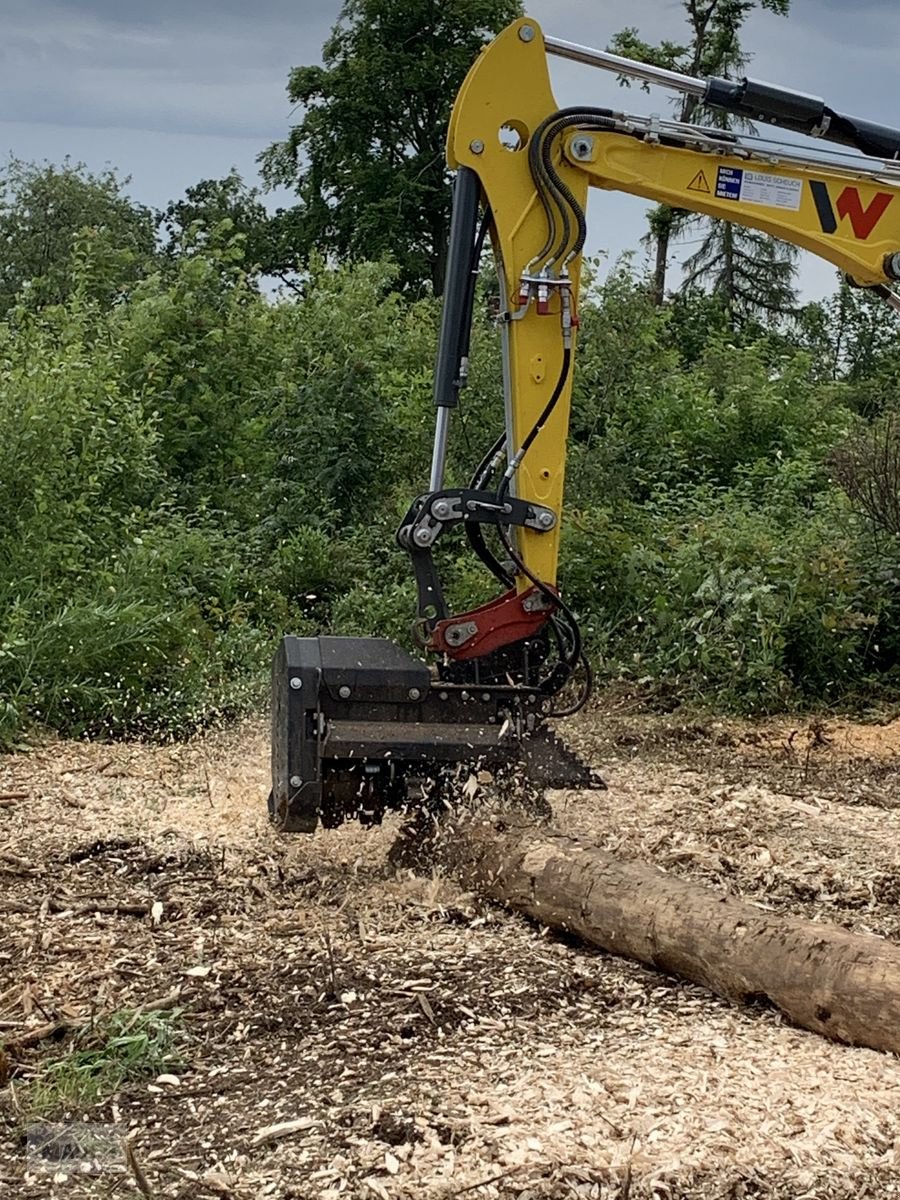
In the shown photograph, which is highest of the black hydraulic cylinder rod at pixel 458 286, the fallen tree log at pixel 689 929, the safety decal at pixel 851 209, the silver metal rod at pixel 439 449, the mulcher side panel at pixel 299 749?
the safety decal at pixel 851 209

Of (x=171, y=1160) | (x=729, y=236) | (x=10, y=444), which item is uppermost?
(x=729, y=236)

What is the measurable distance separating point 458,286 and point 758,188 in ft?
3.88

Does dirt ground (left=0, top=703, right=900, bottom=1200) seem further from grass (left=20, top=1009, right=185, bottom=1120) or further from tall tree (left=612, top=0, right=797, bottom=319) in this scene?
tall tree (left=612, top=0, right=797, bottom=319)

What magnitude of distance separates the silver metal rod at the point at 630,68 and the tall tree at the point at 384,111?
20.8 m

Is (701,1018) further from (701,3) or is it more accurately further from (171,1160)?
(701,3)

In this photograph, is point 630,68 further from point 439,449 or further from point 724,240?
point 724,240

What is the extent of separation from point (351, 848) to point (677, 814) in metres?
1.44

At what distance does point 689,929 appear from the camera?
4.09 metres

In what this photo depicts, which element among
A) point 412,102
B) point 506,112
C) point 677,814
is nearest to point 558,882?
point 677,814

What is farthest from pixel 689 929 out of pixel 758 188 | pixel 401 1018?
pixel 758 188

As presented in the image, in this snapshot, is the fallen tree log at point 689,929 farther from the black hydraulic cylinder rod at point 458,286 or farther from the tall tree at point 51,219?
the tall tree at point 51,219

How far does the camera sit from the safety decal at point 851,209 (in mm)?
5547

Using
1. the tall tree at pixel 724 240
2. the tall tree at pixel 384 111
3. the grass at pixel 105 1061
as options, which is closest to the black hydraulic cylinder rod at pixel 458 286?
the grass at pixel 105 1061

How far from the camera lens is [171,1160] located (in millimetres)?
3129
